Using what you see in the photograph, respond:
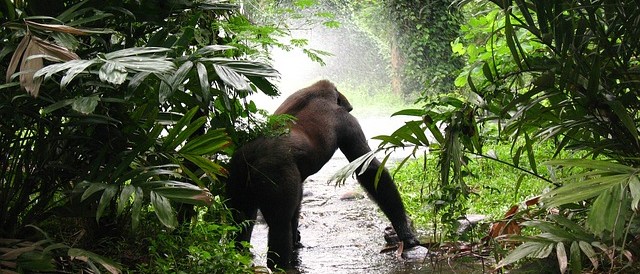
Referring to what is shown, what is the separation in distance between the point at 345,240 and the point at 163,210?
2.98 metres

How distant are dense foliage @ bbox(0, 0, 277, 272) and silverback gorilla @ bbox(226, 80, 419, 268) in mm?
486

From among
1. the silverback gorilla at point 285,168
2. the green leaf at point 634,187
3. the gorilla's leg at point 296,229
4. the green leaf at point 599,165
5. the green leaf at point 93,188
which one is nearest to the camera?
the green leaf at point 634,187

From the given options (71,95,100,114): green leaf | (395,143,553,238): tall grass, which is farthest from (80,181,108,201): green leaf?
(395,143,553,238): tall grass

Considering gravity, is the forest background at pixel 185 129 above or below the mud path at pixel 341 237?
above

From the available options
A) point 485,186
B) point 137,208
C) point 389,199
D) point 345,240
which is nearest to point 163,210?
point 137,208

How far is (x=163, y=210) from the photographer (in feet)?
10.2

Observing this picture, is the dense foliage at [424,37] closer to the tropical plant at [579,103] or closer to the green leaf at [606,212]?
the tropical plant at [579,103]

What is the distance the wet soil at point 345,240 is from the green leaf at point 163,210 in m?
0.89

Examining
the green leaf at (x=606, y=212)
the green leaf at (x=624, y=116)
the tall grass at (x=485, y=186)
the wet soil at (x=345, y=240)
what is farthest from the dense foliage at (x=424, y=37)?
the green leaf at (x=606, y=212)

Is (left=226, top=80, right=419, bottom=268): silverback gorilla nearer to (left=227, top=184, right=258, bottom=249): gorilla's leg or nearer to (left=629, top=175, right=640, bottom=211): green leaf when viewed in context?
(left=227, top=184, right=258, bottom=249): gorilla's leg

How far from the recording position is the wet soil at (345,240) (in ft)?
16.6

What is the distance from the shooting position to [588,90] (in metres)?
3.14

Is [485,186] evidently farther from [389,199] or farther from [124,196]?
[124,196]

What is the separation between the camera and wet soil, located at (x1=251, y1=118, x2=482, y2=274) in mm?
5070
